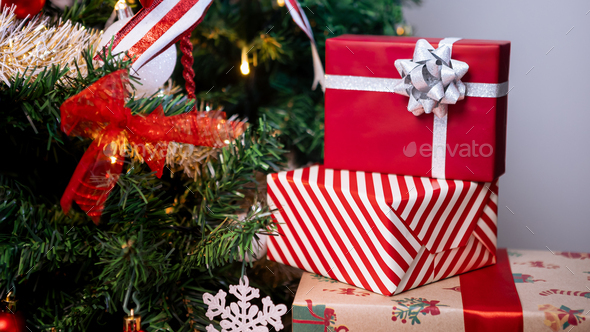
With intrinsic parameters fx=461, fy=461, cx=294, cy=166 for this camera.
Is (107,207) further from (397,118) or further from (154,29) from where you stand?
(397,118)

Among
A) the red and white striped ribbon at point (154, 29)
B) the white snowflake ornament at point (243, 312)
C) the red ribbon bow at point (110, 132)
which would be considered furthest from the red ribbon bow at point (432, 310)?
the red and white striped ribbon at point (154, 29)

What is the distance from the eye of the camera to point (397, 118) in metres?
0.69

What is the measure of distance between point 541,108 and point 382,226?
527 mm

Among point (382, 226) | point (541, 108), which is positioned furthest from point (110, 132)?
point (541, 108)

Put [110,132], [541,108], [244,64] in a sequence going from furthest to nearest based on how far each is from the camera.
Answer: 1. [541,108]
2. [244,64]
3. [110,132]

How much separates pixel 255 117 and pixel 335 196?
0.88 feet

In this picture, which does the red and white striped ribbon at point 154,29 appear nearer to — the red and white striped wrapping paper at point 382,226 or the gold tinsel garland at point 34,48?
the gold tinsel garland at point 34,48

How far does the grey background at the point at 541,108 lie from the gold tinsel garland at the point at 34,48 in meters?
0.68

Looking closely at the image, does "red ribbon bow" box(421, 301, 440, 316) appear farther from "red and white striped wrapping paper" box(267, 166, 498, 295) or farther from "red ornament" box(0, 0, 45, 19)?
"red ornament" box(0, 0, 45, 19)

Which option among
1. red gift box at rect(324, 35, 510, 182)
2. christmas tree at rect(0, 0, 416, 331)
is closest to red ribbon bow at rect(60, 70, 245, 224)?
christmas tree at rect(0, 0, 416, 331)

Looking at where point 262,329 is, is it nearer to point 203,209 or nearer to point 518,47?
point 203,209

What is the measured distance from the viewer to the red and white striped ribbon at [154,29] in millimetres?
570

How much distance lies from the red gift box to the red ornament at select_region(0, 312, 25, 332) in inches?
18.5

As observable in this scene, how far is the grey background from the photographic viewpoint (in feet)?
2.90
